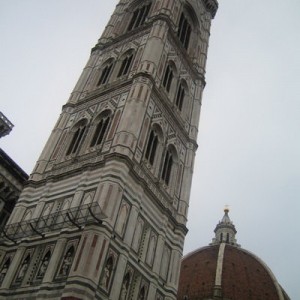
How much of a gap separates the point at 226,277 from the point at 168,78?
108ft

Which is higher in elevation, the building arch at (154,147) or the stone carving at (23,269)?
the building arch at (154,147)

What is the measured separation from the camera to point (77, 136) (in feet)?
82.1

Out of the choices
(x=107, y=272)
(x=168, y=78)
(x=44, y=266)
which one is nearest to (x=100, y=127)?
(x=168, y=78)

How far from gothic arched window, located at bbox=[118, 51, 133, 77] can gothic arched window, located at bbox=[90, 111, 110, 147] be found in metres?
4.34

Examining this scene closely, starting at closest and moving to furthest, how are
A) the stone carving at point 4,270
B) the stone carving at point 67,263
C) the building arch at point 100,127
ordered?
the stone carving at point 67,263 → the stone carving at point 4,270 → the building arch at point 100,127

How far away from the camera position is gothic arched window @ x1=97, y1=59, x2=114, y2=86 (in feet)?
94.1

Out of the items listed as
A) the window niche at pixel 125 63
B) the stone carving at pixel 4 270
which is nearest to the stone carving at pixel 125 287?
the stone carving at pixel 4 270

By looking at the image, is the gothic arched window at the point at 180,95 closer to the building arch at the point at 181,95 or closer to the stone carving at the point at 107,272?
the building arch at the point at 181,95

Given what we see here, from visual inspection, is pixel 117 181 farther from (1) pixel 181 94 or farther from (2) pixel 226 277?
(2) pixel 226 277

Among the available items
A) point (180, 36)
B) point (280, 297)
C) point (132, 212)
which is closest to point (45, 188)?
point (132, 212)

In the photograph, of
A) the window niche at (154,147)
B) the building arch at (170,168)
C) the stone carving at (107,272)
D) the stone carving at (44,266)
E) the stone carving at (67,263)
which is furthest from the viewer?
the building arch at (170,168)

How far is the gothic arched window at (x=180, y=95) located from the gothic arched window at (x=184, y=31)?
14.2 ft

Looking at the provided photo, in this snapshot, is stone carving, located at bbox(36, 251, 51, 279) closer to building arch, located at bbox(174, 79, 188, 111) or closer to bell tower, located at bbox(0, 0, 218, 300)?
bell tower, located at bbox(0, 0, 218, 300)

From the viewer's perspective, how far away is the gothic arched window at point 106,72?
28.7 meters
